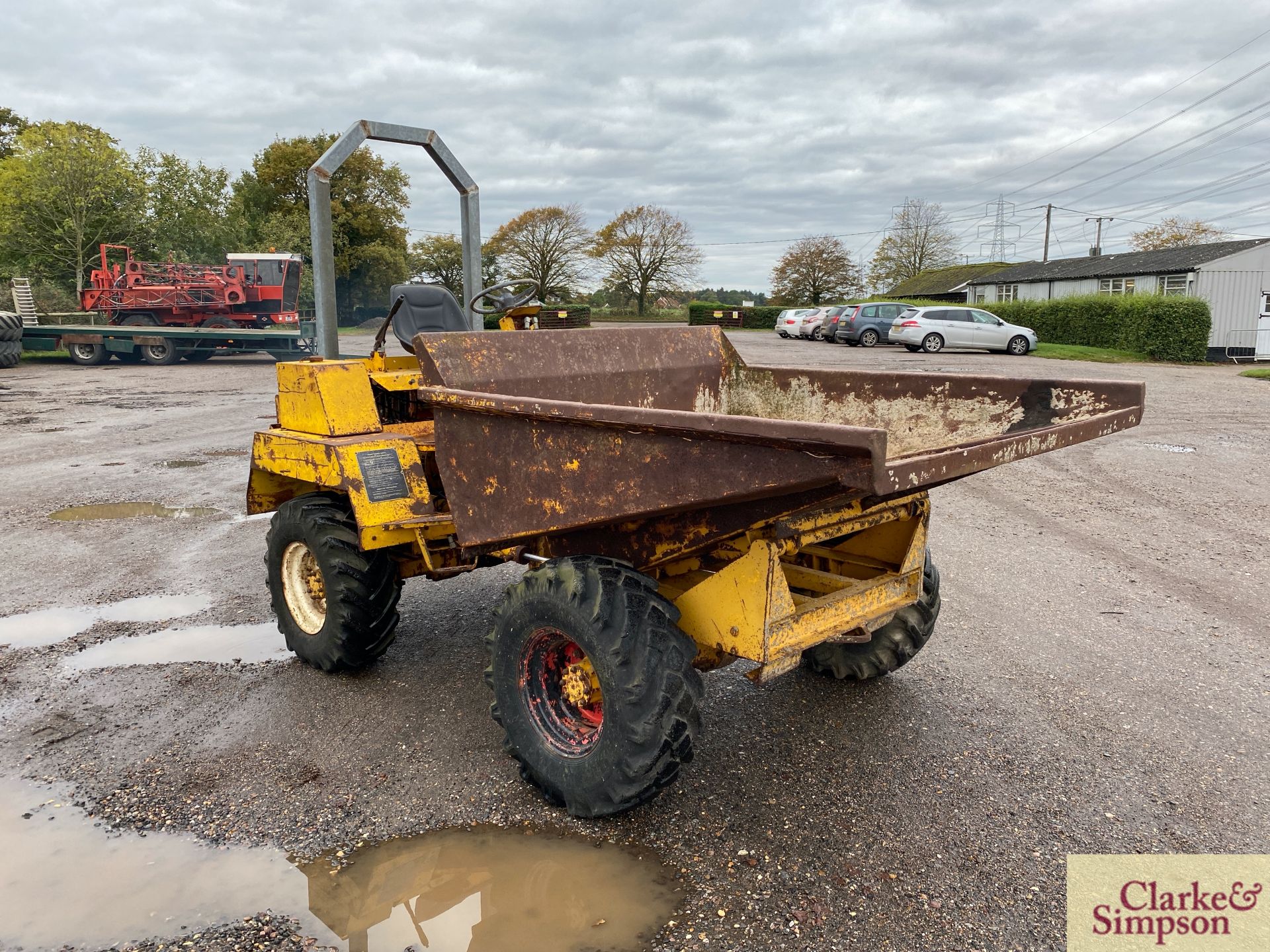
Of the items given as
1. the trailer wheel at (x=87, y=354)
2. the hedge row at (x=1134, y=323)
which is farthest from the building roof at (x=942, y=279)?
the trailer wheel at (x=87, y=354)

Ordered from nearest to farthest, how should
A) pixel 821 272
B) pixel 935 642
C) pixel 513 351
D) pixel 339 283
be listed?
1. pixel 513 351
2. pixel 935 642
3. pixel 339 283
4. pixel 821 272

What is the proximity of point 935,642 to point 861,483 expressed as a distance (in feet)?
9.18

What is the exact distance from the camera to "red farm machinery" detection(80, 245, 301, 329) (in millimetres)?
24281

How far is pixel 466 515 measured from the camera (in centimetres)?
317

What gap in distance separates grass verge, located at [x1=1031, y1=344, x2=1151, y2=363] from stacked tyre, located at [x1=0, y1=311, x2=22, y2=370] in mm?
25363

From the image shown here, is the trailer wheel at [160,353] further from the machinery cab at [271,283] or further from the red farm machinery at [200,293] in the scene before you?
the machinery cab at [271,283]

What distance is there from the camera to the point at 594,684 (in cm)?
308

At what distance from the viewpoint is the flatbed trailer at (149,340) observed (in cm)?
2245

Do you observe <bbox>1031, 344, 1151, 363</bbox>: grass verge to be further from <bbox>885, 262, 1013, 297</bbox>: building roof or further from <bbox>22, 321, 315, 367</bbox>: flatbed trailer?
<bbox>885, 262, 1013, 297</bbox>: building roof

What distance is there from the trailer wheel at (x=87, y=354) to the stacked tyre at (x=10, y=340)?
1.18 metres

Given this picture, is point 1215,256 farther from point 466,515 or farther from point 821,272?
point 466,515

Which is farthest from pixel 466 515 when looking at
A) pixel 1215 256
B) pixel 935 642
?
pixel 1215 256

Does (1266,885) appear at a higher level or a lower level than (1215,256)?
lower

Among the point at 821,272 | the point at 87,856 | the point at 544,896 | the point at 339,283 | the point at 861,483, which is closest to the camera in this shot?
the point at 861,483
